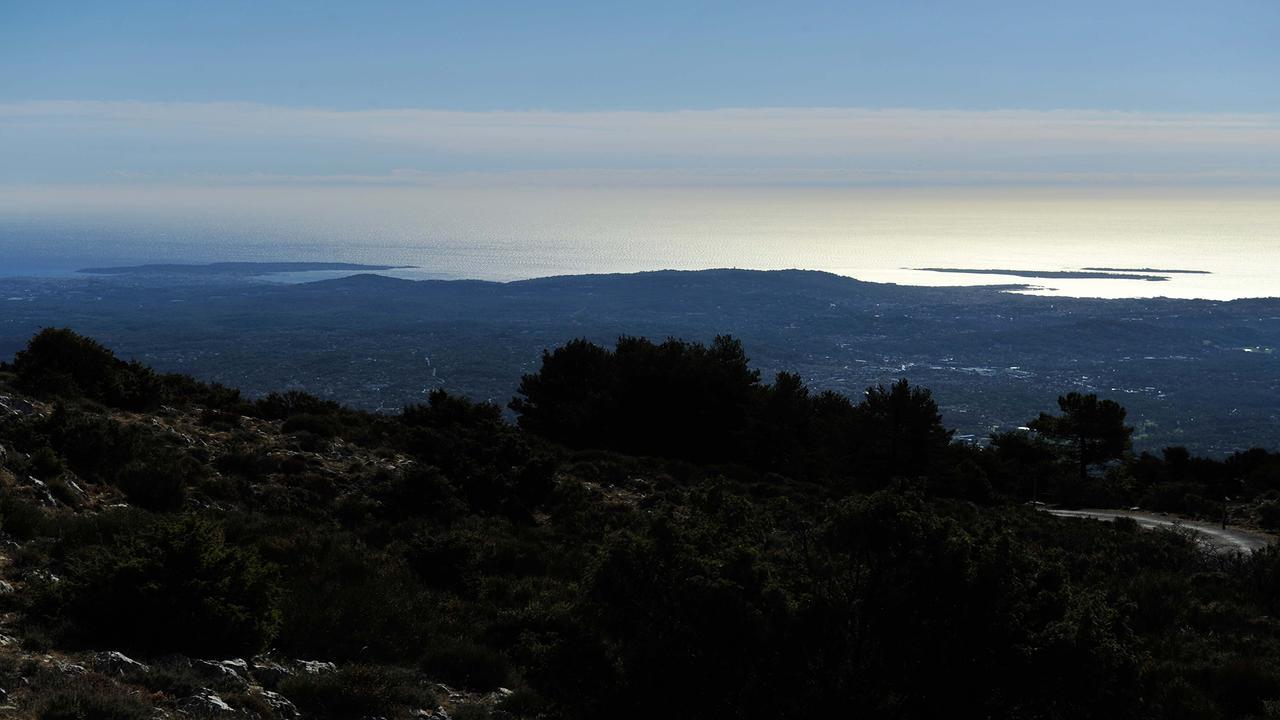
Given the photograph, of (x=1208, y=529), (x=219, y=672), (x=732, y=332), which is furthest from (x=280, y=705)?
(x=732, y=332)

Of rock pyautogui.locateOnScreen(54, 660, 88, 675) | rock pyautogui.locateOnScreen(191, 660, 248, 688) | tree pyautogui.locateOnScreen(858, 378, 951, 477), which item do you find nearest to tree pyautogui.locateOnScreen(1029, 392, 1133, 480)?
tree pyautogui.locateOnScreen(858, 378, 951, 477)

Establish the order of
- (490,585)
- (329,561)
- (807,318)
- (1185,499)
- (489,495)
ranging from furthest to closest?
(807,318), (1185,499), (489,495), (490,585), (329,561)

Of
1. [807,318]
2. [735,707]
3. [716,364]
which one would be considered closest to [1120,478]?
[716,364]

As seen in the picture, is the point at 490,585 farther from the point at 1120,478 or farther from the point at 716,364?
the point at 1120,478

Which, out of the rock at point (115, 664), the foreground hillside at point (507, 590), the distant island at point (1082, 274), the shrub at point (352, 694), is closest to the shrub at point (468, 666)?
the foreground hillside at point (507, 590)

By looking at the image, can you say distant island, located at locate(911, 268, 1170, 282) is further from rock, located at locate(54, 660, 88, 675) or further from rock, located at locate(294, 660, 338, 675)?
rock, located at locate(54, 660, 88, 675)

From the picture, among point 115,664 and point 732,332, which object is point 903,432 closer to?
point 115,664
